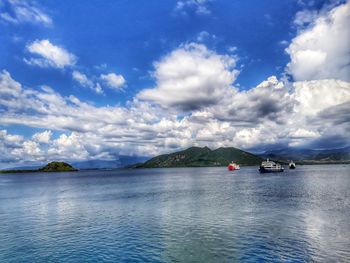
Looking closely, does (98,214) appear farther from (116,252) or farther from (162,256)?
(162,256)

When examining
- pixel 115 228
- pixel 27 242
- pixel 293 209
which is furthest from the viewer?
pixel 293 209

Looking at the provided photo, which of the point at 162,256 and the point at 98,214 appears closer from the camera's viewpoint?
the point at 162,256

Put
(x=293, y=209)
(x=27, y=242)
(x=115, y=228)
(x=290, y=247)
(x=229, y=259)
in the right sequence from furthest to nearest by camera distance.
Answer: (x=293, y=209)
(x=115, y=228)
(x=27, y=242)
(x=290, y=247)
(x=229, y=259)

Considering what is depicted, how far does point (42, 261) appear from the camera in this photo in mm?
38938

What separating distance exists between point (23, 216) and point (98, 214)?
20.2 metres

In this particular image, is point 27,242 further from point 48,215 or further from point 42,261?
point 48,215

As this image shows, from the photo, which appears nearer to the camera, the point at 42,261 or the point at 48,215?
the point at 42,261

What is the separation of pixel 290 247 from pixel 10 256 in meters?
40.9

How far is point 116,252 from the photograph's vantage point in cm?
4175

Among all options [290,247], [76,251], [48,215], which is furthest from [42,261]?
[48,215]

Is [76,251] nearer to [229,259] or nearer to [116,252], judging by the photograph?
[116,252]

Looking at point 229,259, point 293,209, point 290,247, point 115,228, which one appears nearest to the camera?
point 229,259

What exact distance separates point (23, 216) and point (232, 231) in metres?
56.3

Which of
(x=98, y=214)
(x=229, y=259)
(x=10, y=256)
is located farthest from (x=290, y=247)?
(x=98, y=214)
